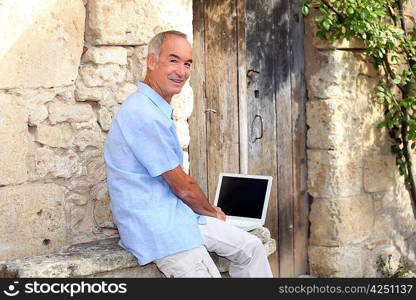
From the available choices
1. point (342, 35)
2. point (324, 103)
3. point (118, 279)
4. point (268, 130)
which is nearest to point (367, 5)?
point (342, 35)

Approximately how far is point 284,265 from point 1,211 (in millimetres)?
2594

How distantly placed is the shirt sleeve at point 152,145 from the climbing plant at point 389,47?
7.03ft

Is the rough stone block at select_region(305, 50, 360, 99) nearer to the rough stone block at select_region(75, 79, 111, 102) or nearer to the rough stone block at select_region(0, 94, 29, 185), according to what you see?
the rough stone block at select_region(75, 79, 111, 102)

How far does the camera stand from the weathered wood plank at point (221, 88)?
17.4 ft

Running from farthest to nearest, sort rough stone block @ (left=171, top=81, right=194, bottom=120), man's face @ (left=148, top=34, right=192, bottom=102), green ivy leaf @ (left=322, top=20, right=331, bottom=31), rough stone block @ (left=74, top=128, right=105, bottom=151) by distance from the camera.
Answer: green ivy leaf @ (left=322, top=20, right=331, bottom=31) < rough stone block @ (left=171, top=81, right=194, bottom=120) < rough stone block @ (left=74, top=128, right=105, bottom=151) < man's face @ (left=148, top=34, right=192, bottom=102)

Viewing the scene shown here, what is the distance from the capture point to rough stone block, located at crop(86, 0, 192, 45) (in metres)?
4.25

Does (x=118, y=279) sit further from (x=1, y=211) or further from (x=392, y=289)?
(x=392, y=289)

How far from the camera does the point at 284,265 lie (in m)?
5.88

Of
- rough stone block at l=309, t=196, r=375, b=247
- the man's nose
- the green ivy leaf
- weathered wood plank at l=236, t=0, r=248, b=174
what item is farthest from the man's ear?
rough stone block at l=309, t=196, r=375, b=247

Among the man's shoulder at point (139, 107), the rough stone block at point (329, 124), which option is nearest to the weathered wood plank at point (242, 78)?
the rough stone block at point (329, 124)

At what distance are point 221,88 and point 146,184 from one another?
1.83 meters

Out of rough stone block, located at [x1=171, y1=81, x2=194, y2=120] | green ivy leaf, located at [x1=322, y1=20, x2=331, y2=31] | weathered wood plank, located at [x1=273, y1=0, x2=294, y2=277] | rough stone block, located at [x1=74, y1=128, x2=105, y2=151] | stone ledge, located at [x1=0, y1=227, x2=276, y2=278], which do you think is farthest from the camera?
weathered wood plank, located at [x1=273, y1=0, x2=294, y2=277]

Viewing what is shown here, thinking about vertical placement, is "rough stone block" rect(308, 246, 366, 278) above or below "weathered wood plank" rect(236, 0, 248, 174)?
below

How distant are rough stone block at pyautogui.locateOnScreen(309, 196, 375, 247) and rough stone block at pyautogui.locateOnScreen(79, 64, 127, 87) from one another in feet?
7.13
